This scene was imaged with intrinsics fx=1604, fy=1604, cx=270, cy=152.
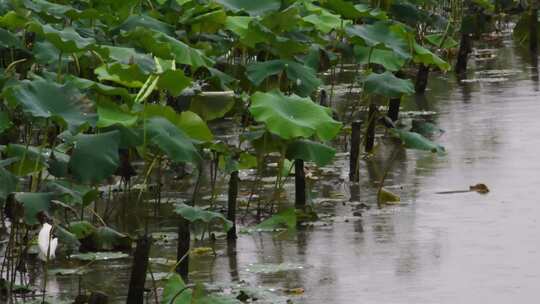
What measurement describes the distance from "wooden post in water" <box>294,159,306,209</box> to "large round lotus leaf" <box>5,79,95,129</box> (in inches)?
57.3

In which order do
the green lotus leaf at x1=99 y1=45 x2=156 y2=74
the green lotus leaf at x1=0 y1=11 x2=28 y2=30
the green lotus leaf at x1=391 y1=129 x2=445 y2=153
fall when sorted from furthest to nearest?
the green lotus leaf at x1=391 y1=129 x2=445 y2=153 → the green lotus leaf at x1=0 y1=11 x2=28 y2=30 → the green lotus leaf at x1=99 y1=45 x2=156 y2=74

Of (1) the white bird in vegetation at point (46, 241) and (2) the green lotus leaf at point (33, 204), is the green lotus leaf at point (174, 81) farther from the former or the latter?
(1) the white bird in vegetation at point (46, 241)

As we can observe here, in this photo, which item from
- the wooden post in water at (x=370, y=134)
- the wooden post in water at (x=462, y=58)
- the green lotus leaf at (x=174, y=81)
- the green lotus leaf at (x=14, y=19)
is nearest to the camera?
the green lotus leaf at (x=174, y=81)

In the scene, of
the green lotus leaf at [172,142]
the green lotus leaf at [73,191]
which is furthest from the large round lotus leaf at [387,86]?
the green lotus leaf at [73,191]

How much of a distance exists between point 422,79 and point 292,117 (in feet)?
11.7

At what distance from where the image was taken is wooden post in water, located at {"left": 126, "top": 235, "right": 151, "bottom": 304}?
4.73 meters

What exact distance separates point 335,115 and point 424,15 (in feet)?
6.09

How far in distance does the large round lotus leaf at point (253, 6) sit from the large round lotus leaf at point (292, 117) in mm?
1379

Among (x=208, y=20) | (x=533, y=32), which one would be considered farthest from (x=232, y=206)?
(x=533, y=32)

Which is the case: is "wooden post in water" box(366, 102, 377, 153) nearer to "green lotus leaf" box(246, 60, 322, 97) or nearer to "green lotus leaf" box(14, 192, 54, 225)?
"green lotus leaf" box(246, 60, 322, 97)

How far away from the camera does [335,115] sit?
307 inches

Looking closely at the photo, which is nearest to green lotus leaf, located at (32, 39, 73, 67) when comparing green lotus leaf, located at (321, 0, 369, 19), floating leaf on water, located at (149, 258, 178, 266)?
floating leaf on water, located at (149, 258, 178, 266)

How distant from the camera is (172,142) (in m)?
5.57

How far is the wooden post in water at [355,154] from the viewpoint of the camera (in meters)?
6.95
